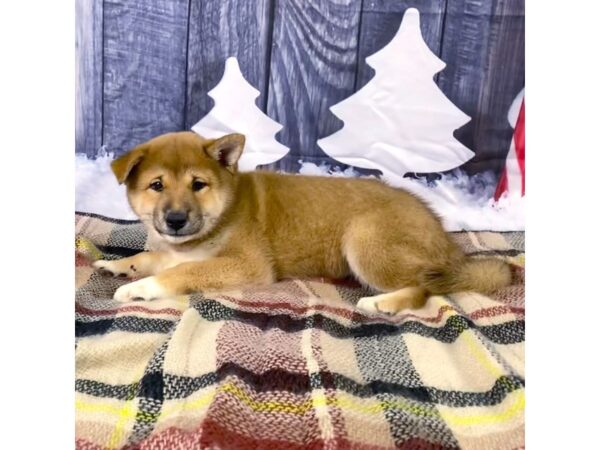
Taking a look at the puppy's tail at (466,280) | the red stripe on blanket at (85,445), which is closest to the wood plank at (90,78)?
the red stripe on blanket at (85,445)

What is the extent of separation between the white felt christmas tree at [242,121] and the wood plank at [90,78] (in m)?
0.33

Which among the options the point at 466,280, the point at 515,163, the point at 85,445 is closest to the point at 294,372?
the point at 85,445

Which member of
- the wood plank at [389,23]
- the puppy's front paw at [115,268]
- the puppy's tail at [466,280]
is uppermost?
the wood plank at [389,23]

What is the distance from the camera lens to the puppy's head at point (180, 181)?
159cm

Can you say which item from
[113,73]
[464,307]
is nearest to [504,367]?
[464,307]

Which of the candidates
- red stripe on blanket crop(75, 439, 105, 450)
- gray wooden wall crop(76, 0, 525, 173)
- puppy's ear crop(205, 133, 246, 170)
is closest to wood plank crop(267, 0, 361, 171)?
gray wooden wall crop(76, 0, 525, 173)

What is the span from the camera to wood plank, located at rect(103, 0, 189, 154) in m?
1.81

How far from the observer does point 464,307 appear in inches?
59.6

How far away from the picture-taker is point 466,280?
5.30ft

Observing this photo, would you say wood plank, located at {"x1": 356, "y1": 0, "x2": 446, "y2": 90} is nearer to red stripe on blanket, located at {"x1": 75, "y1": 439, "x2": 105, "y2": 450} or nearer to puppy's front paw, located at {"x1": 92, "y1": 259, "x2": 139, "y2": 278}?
puppy's front paw, located at {"x1": 92, "y1": 259, "x2": 139, "y2": 278}

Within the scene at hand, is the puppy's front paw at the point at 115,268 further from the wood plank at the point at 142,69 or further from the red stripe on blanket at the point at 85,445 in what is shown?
the red stripe on blanket at the point at 85,445

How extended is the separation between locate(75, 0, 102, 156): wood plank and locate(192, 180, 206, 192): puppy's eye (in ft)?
1.04

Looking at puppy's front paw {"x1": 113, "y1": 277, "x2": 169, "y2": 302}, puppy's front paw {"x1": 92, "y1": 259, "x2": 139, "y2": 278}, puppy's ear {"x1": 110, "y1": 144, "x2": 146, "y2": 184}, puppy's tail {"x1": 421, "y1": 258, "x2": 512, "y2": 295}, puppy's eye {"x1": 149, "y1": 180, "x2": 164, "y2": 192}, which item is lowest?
puppy's front paw {"x1": 92, "y1": 259, "x2": 139, "y2": 278}

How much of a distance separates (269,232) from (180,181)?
32 cm
